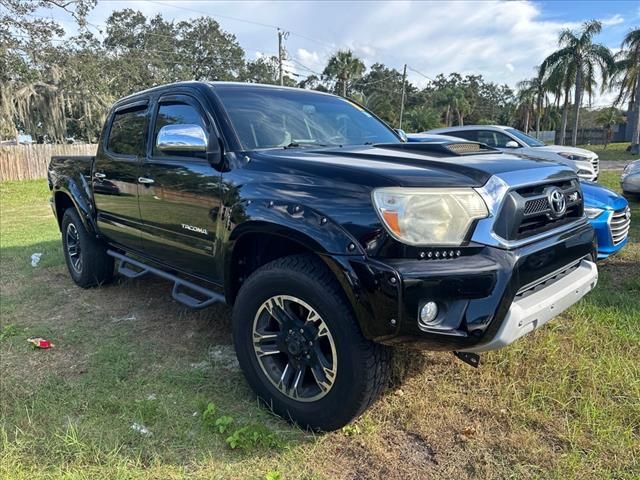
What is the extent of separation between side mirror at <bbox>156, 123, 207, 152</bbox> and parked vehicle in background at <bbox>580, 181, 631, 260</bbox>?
3605 millimetres

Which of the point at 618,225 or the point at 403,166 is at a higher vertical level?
the point at 403,166

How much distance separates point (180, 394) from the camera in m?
3.01

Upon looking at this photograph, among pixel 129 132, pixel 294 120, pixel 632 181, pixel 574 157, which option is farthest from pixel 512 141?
pixel 129 132

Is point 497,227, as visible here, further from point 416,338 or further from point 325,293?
point 325,293

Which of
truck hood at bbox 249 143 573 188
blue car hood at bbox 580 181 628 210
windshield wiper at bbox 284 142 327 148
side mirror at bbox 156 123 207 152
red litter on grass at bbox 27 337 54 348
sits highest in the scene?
side mirror at bbox 156 123 207 152

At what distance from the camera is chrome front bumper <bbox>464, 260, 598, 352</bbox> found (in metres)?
2.21

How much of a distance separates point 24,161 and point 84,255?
17344mm

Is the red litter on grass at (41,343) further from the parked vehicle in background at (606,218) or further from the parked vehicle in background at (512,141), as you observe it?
the parked vehicle in background at (512,141)

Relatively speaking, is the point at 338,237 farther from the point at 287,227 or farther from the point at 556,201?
the point at 556,201

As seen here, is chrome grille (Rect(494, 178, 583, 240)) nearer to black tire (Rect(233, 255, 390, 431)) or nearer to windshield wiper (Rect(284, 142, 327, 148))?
black tire (Rect(233, 255, 390, 431))

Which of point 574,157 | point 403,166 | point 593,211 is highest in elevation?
point 403,166

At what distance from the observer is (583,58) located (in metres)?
28.4

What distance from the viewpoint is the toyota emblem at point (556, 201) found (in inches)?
103

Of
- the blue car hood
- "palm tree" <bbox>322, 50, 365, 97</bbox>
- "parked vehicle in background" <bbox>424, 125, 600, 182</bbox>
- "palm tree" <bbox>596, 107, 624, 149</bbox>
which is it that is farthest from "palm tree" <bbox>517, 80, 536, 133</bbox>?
the blue car hood
